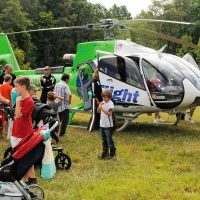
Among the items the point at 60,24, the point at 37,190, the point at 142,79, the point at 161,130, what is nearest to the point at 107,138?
the point at 37,190

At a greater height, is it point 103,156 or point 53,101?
point 53,101

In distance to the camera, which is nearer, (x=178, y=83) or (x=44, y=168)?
(x=44, y=168)

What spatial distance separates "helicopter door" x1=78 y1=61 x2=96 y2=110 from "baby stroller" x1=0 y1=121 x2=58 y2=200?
Result: 23.2 feet

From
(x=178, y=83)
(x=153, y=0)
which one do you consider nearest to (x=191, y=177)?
(x=178, y=83)

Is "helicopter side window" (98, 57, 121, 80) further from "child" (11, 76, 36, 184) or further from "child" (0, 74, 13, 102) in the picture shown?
"child" (11, 76, 36, 184)

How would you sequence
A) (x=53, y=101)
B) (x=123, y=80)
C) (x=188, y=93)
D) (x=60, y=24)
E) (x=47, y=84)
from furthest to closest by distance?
(x=60, y=24)
(x=47, y=84)
(x=123, y=80)
(x=188, y=93)
(x=53, y=101)

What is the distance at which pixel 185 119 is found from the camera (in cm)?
1377

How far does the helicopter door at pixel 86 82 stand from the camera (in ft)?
38.4

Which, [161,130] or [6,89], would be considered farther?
[161,130]

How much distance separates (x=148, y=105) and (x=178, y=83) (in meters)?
0.88

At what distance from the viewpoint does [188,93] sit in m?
9.95

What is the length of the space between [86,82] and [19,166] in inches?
304

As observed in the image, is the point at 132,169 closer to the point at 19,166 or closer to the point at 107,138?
the point at 107,138

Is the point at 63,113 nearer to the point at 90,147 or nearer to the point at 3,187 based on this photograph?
the point at 90,147
